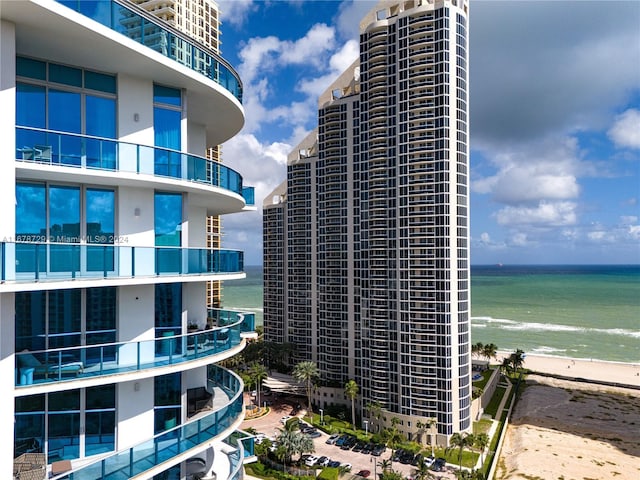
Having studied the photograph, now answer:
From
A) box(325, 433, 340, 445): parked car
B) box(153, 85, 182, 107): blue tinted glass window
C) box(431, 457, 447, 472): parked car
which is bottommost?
box(325, 433, 340, 445): parked car

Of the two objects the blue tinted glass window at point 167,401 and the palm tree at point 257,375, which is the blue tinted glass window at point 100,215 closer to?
the blue tinted glass window at point 167,401

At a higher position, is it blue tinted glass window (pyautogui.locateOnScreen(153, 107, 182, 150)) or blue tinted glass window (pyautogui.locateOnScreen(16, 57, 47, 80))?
blue tinted glass window (pyautogui.locateOnScreen(16, 57, 47, 80))

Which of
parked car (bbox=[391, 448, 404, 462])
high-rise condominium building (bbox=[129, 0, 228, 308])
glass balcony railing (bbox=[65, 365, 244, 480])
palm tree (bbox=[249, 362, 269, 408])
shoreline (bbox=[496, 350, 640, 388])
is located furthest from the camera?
shoreline (bbox=[496, 350, 640, 388])

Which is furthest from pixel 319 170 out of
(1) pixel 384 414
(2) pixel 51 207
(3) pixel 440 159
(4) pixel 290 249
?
(2) pixel 51 207

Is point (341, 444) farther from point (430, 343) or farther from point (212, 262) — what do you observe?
point (212, 262)

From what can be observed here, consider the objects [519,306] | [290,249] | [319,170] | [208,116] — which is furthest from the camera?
[519,306]

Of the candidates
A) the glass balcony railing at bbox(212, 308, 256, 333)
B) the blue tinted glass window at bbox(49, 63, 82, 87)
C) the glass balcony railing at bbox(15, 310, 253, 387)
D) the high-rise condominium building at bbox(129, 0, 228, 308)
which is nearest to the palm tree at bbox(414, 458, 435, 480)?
the glass balcony railing at bbox(212, 308, 256, 333)

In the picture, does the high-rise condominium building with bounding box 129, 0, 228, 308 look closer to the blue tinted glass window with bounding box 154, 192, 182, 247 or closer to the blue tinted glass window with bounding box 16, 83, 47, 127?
the blue tinted glass window with bounding box 154, 192, 182, 247
